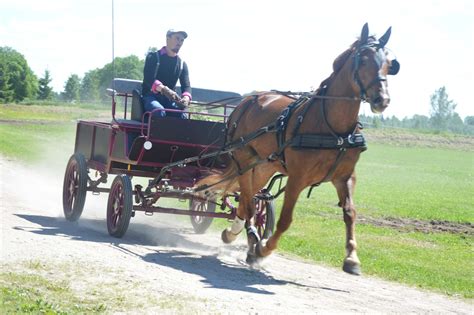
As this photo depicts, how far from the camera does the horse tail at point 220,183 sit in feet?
36.9

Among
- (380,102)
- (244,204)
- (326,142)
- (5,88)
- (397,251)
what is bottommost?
(397,251)

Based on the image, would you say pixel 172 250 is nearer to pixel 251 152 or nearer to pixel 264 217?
pixel 264 217

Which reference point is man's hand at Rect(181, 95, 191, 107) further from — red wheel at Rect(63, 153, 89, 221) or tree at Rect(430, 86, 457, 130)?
tree at Rect(430, 86, 457, 130)

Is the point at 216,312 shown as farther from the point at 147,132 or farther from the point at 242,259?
the point at 147,132

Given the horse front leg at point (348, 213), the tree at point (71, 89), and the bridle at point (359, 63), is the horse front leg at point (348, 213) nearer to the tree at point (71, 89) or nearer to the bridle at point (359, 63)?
the bridle at point (359, 63)

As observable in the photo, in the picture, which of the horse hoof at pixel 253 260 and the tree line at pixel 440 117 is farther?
the tree line at pixel 440 117

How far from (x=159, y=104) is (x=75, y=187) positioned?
2.04 meters

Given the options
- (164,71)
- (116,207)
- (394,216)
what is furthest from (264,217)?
(394,216)

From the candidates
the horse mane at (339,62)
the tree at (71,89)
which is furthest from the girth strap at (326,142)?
the tree at (71,89)

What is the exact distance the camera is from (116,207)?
11.6 meters

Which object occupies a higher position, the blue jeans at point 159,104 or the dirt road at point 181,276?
the blue jeans at point 159,104

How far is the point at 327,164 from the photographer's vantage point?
30.7 feet

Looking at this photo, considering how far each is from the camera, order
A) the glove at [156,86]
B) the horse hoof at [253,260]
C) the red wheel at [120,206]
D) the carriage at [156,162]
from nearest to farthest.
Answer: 1. the horse hoof at [253,260]
2. the red wheel at [120,206]
3. the carriage at [156,162]
4. the glove at [156,86]

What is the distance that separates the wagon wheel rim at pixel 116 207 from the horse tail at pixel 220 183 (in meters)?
1.03
